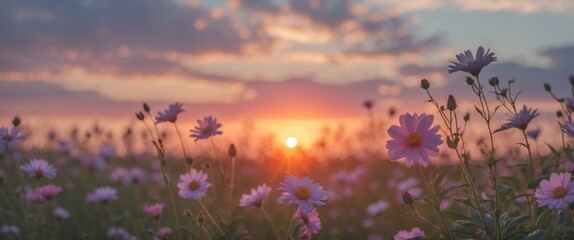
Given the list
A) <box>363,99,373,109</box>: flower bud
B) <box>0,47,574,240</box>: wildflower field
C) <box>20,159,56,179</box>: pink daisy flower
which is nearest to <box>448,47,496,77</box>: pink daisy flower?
<box>0,47,574,240</box>: wildflower field

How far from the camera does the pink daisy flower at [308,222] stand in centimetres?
268

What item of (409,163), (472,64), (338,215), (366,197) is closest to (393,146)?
(409,163)

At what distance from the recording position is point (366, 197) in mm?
6688

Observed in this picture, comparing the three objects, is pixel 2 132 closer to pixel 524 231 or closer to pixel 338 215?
pixel 524 231

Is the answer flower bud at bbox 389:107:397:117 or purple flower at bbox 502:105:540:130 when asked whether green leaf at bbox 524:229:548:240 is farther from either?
flower bud at bbox 389:107:397:117

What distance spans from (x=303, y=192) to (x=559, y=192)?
0.93 metres

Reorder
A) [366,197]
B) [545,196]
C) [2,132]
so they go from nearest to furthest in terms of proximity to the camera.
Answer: [545,196], [2,132], [366,197]

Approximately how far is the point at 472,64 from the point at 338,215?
3.59 metres

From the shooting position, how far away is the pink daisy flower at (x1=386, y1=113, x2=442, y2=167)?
2277 mm

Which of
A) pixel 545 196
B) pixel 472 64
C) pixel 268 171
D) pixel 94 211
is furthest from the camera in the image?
pixel 268 171

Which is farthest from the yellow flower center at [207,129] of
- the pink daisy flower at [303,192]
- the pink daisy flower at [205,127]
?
the pink daisy flower at [303,192]

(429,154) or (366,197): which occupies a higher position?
(429,154)

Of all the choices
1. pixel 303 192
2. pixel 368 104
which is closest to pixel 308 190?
pixel 303 192

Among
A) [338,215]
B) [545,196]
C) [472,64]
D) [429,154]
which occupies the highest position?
[472,64]
